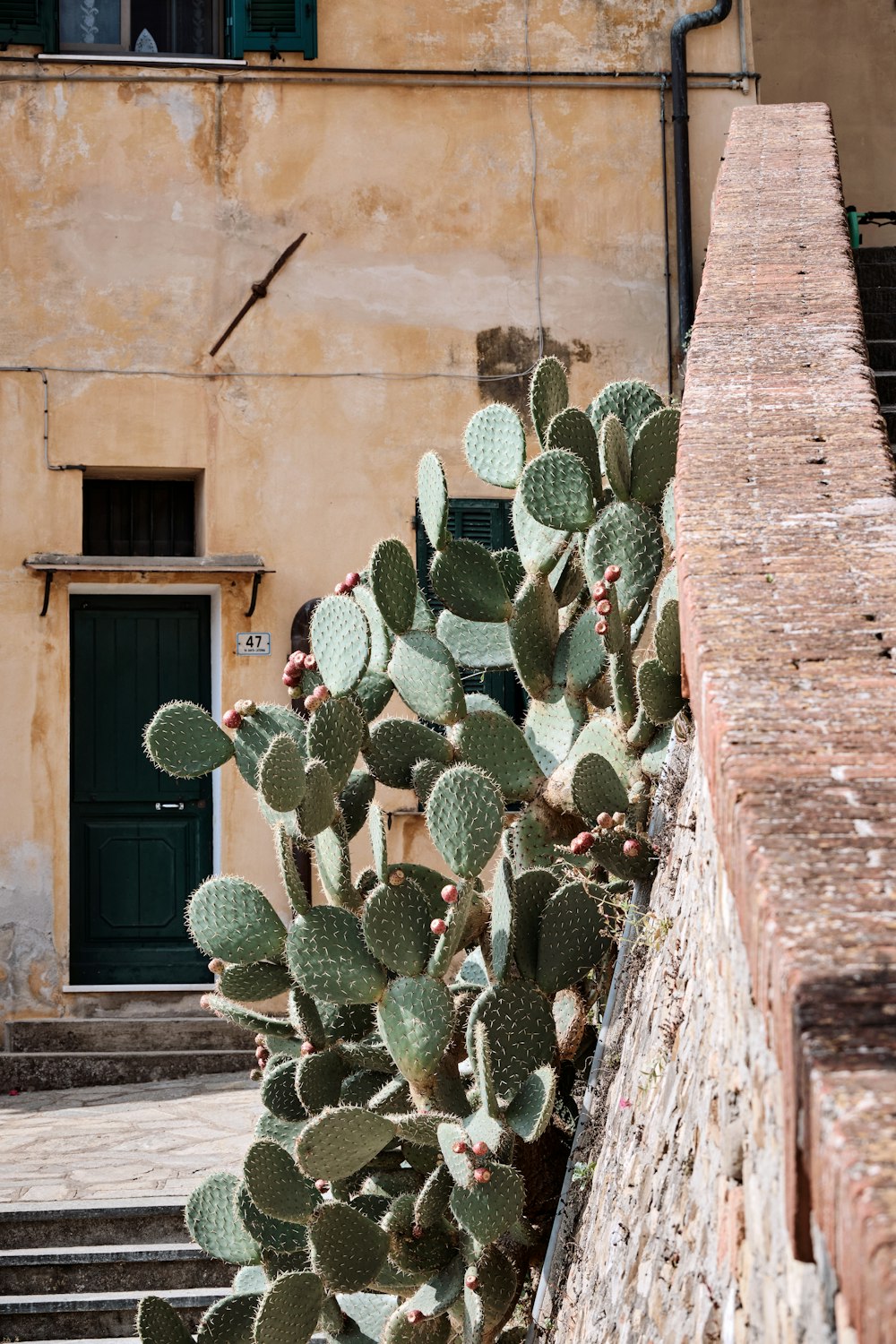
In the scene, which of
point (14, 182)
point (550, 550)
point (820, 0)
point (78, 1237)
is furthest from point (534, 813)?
Answer: point (820, 0)

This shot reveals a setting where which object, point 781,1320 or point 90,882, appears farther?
point 90,882

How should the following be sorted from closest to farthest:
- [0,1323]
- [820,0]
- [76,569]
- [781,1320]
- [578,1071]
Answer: [781,1320] < [578,1071] < [0,1323] < [76,569] < [820,0]

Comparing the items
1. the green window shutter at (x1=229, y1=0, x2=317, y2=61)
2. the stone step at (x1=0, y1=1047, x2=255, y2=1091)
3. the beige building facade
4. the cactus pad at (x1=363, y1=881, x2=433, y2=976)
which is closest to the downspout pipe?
the beige building facade

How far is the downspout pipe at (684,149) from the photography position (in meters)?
10.2

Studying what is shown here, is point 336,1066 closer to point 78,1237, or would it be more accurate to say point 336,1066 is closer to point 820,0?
point 78,1237

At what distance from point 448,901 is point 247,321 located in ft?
19.7

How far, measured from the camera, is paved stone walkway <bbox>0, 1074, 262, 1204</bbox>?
A: 6.89 m

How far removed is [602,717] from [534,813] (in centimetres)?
39

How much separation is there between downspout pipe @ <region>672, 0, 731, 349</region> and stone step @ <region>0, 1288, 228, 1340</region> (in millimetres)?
6220

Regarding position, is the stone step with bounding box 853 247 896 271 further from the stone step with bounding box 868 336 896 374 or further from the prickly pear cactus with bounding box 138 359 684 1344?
the prickly pear cactus with bounding box 138 359 684 1344

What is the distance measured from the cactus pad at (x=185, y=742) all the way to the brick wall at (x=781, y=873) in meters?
1.68

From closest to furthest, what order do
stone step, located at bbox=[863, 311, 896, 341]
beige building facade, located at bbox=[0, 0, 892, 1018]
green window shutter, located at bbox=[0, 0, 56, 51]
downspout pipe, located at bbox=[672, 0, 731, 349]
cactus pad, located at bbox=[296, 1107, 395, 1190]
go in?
cactus pad, located at bbox=[296, 1107, 395, 1190]
stone step, located at bbox=[863, 311, 896, 341]
beige building facade, located at bbox=[0, 0, 892, 1018]
green window shutter, located at bbox=[0, 0, 56, 51]
downspout pipe, located at bbox=[672, 0, 731, 349]

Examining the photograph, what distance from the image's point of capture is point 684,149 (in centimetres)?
1026

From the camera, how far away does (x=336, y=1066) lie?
202 inches
